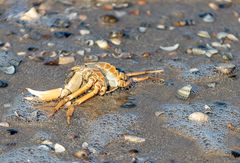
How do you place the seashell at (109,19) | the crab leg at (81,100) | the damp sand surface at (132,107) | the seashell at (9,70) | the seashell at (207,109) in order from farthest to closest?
the seashell at (109,19), the seashell at (9,70), the seashell at (207,109), the crab leg at (81,100), the damp sand surface at (132,107)

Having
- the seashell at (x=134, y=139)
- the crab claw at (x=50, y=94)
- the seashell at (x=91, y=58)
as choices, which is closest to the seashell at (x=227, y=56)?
the seashell at (x=91, y=58)

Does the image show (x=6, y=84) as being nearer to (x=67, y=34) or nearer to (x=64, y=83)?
(x=64, y=83)

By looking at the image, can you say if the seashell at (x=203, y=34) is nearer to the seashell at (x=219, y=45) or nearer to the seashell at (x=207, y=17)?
the seashell at (x=219, y=45)

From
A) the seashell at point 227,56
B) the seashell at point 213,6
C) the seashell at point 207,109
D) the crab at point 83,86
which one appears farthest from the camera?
the seashell at point 213,6

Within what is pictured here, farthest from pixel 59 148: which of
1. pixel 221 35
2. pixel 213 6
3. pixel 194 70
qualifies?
pixel 213 6

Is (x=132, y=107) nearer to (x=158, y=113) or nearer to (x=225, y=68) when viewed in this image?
(x=158, y=113)

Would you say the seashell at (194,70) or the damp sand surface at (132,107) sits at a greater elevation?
the damp sand surface at (132,107)

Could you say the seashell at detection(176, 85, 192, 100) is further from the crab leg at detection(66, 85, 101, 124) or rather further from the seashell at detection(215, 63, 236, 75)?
the crab leg at detection(66, 85, 101, 124)
